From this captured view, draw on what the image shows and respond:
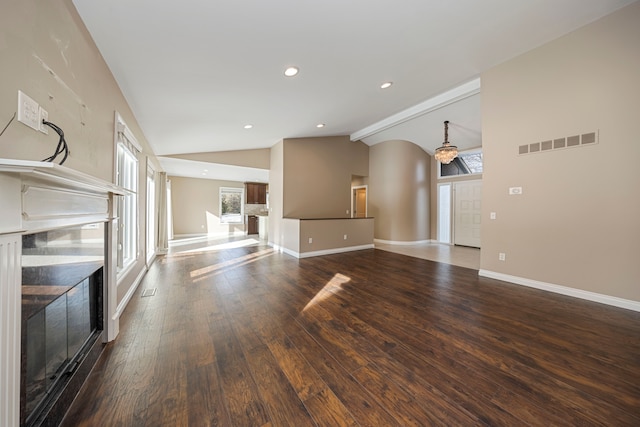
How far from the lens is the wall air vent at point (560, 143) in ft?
8.90

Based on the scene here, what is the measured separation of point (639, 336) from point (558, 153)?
2.15 m

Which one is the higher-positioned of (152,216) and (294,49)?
(294,49)

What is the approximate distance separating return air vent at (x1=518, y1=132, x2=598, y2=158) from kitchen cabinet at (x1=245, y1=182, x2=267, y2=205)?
330 inches

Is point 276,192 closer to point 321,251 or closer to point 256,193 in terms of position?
point 321,251

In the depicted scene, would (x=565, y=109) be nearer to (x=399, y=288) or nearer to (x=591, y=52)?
(x=591, y=52)

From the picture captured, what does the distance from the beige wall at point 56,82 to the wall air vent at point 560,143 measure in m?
4.85

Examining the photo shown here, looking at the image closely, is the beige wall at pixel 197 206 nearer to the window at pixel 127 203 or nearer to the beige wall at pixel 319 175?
the beige wall at pixel 319 175

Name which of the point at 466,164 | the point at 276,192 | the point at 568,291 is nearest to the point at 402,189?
the point at 466,164

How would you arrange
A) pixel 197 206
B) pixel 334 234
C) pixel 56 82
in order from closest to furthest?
1. pixel 56 82
2. pixel 334 234
3. pixel 197 206

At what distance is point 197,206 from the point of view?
8555 millimetres

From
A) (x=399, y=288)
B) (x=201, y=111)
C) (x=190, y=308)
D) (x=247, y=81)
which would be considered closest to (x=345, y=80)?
(x=247, y=81)

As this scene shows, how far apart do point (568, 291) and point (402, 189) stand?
4.69 metres

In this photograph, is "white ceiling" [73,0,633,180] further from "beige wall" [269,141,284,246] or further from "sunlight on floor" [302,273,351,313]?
"sunlight on floor" [302,273,351,313]

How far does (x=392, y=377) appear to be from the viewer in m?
1.48
